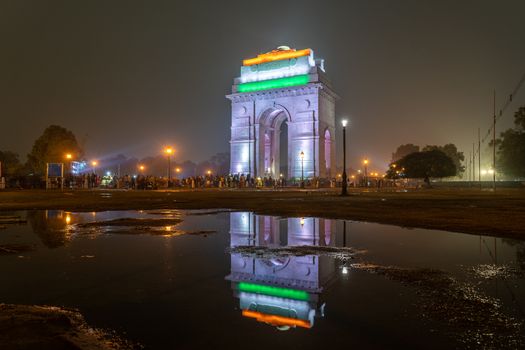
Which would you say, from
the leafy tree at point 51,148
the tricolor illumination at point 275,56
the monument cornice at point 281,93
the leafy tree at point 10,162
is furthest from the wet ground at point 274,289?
the leafy tree at point 10,162

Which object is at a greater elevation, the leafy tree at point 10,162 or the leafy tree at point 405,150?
the leafy tree at point 405,150

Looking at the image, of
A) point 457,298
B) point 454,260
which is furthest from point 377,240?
point 457,298

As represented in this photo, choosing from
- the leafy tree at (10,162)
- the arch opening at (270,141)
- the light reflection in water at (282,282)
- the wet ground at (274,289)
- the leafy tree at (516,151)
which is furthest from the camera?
the leafy tree at (10,162)

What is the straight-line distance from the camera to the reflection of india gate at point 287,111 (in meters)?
60.1

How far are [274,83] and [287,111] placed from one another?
4.69 m

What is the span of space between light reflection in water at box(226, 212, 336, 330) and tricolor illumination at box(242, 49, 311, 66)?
2264 inches

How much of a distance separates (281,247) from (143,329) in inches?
149

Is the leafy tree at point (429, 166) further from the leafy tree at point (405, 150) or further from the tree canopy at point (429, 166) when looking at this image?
the leafy tree at point (405, 150)

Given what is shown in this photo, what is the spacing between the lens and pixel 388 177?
86.1m

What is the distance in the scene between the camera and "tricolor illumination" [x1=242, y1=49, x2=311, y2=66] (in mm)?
61500

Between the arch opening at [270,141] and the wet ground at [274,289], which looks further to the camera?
the arch opening at [270,141]

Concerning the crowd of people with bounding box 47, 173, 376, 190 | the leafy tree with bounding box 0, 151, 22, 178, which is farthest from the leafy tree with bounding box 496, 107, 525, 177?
the leafy tree with bounding box 0, 151, 22, 178

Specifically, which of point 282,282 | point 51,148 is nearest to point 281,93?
point 51,148

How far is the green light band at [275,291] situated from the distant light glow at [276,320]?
48cm
